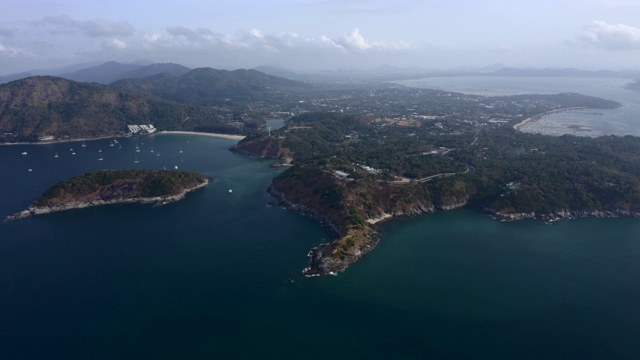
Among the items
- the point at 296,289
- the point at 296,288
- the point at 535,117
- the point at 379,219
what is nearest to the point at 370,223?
the point at 379,219

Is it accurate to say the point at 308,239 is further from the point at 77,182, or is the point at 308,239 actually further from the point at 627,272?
the point at 77,182

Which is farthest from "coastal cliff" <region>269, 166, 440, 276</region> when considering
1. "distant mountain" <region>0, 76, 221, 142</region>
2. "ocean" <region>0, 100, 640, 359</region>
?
"distant mountain" <region>0, 76, 221, 142</region>

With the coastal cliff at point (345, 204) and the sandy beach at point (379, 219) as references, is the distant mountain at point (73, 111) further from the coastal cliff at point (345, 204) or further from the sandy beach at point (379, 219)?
the sandy beach at point (379, 219)

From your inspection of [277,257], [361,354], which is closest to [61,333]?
[277,257]

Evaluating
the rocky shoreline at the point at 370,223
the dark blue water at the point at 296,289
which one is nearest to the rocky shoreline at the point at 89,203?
the dark blue water at the point at 296,289

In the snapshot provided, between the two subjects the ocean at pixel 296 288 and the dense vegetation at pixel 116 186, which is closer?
the ocean at pixel 296 288
